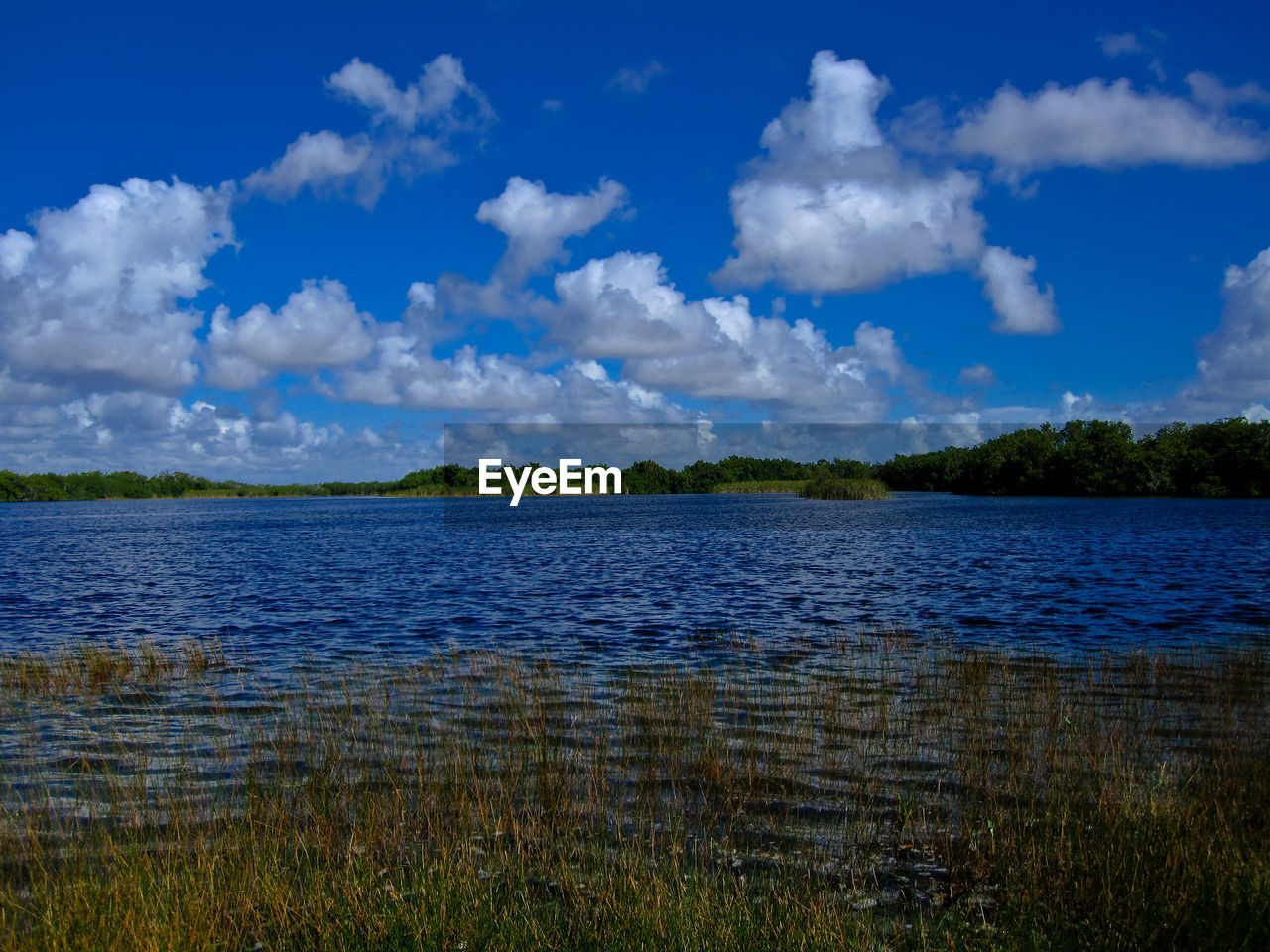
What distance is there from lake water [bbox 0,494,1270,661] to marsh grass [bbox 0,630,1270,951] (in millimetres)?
5596

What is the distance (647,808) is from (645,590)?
2424cm

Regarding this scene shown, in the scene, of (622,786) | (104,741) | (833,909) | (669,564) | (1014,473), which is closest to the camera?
(833,909)

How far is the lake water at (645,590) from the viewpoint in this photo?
2394cm

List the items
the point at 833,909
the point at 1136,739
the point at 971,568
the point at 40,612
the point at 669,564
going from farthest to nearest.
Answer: the point at 669,564, the point at 971,568, the point at 40,612, the point at 1136,739, the point at 833,909

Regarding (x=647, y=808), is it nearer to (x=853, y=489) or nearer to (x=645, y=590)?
(x=645, y=590)

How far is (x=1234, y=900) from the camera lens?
636 cm

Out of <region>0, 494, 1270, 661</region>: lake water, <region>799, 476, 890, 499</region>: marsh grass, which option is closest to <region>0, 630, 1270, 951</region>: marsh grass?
<region>0, 494, 1270, 661</region>: lake water

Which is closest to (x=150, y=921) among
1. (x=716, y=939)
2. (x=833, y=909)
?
(x=716, y=939)

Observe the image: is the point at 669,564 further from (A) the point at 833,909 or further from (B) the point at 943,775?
(A) the point at 833,909

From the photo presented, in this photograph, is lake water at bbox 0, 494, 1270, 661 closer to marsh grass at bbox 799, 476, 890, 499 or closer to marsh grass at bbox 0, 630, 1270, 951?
marsh grass at bbox 0, 630, 1270, 951

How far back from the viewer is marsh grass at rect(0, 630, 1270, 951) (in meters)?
6.66

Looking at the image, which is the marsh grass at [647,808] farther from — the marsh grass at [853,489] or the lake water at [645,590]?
the marsh grass at [853,489]

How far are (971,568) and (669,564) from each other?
15514 mm

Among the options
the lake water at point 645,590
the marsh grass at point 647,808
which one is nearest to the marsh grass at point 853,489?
the lake water at point 645,590
